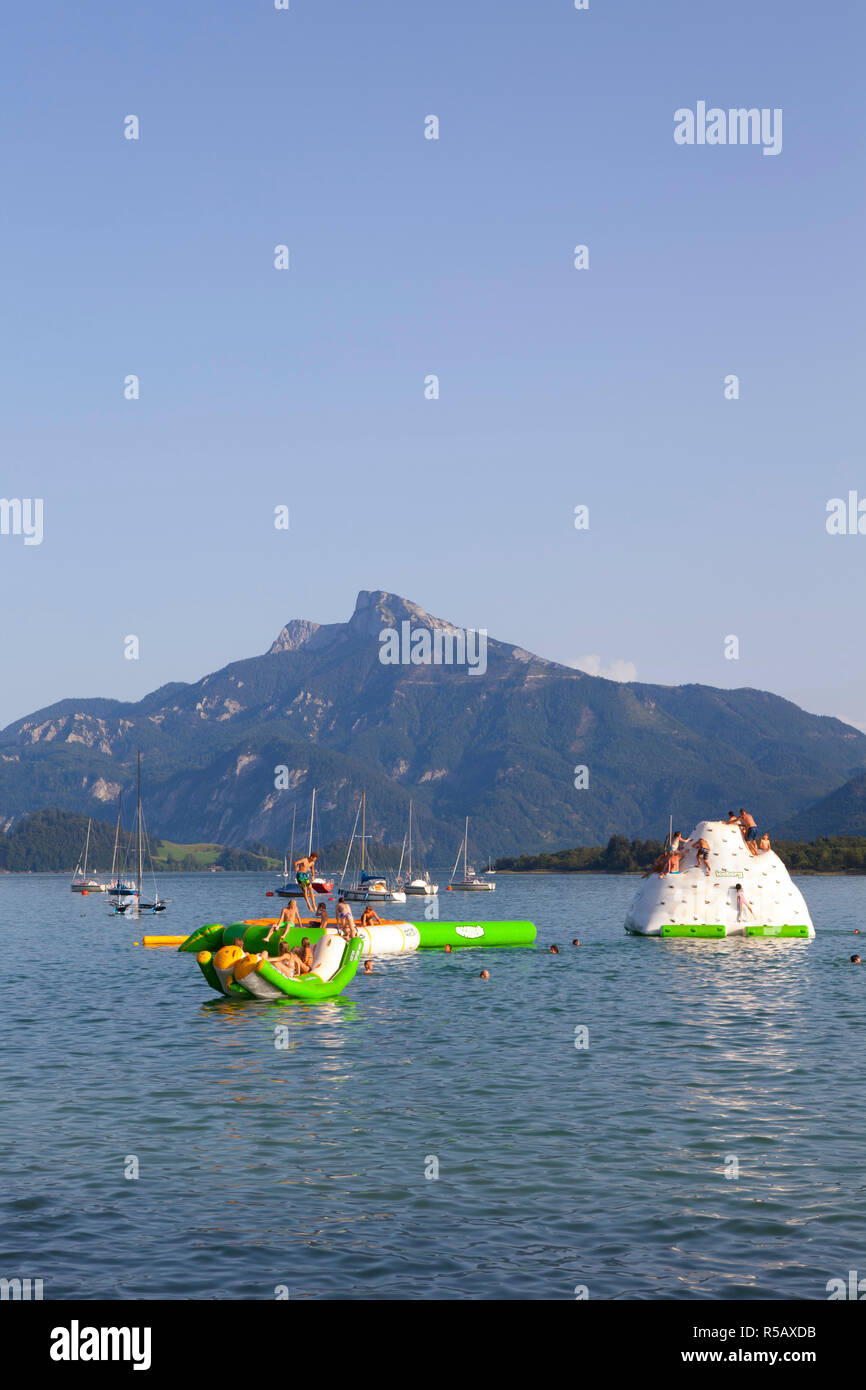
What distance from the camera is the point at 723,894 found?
198ft

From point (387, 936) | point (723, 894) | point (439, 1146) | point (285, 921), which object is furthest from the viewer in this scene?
point (387, 936)

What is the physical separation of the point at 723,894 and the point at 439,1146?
1636 inches

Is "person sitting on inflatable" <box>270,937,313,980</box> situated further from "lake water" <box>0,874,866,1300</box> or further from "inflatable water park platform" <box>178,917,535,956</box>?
"lake water" <box>0,874,866,1300</box>

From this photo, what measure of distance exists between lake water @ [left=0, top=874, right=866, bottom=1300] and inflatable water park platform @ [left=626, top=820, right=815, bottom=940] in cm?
1515

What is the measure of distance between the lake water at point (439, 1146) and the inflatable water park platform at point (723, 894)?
15.1 meters

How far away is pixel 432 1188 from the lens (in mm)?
18562

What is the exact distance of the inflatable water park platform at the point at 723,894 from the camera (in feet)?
198

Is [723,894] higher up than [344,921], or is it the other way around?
[723,894]

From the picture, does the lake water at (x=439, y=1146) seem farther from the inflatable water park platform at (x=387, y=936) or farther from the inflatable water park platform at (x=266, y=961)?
the inflatable water park platform at (x=387, y=936)

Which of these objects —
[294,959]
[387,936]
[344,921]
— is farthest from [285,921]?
[387,936]

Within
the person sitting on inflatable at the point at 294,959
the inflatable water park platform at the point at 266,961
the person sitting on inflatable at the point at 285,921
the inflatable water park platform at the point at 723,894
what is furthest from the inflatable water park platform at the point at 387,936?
the inflatable water park platform at the point at 723,894

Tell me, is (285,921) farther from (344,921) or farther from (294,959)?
(344,921)
